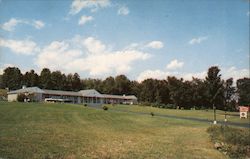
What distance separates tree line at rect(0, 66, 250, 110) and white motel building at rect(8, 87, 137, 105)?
6.16 ft

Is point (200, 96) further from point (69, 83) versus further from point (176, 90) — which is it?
point (69, 83)

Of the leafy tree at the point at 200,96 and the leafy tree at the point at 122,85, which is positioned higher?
the leafy tree at the point at 122,85

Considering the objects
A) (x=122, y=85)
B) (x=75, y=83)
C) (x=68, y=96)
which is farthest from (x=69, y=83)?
(x=122, y=85)

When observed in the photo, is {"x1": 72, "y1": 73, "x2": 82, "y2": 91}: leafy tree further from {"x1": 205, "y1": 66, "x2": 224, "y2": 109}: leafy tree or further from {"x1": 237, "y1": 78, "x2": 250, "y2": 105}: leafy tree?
{"x1": 237, "y1": 78, "x2": 250, "y2": 105}: leafy tree

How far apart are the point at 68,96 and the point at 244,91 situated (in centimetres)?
5274

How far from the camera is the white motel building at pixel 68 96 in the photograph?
196 ft

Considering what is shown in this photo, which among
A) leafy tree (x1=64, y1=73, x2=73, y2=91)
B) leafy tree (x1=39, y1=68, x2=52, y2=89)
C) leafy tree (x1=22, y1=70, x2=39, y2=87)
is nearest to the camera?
leafy tree (x1=22, y1=70, x2=39, y2=87)

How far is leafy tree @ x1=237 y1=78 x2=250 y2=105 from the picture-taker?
8977 centimetres

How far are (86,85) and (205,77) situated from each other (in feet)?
138

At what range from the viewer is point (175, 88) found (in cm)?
8669

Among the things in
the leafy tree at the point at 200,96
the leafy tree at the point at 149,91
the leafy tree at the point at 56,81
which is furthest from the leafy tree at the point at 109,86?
the leafy tree at the point at 200,96

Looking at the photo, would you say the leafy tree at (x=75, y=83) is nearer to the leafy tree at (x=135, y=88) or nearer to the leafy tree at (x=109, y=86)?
the leafy tree at (x=109, y=86)

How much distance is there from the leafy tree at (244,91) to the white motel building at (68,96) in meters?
34.3

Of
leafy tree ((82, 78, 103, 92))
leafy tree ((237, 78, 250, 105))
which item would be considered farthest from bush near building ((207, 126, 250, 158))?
leafy tree ((82, 78, 103, 92))
